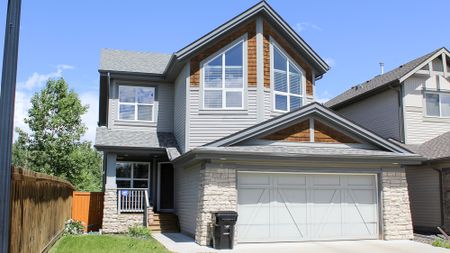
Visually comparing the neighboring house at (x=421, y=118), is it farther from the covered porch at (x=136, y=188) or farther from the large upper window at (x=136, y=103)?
the large upper window at (x=136, y=103)

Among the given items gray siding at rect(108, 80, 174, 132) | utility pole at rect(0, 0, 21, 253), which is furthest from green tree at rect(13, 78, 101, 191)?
utility pole at rect(0, 0, 21, 253)

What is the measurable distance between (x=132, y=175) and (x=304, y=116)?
9.36 meters

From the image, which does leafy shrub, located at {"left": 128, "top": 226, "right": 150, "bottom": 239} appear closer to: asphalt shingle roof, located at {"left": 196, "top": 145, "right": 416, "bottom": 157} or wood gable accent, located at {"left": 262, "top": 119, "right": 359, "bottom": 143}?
asphalt shingle roof, located at {"left": 196, "top": 145, "right": 416, "bottom": 157}

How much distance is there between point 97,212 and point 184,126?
20.3 ft

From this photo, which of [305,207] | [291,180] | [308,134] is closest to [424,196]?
[305,207]

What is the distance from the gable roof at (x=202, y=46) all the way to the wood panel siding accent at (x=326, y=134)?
4.61 meters

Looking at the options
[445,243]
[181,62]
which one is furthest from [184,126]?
[445,243]

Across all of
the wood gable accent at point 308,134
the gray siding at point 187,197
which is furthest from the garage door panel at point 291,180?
the gray siding at point 187,197

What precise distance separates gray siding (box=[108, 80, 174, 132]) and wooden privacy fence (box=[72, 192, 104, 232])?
11.1ft

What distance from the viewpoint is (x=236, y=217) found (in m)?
14.3

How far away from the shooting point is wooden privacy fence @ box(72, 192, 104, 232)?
2097cm

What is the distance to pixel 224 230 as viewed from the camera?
14.1m

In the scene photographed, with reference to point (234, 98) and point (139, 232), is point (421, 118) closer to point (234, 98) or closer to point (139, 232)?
point (234, 98)

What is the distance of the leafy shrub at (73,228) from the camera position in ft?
58.2
